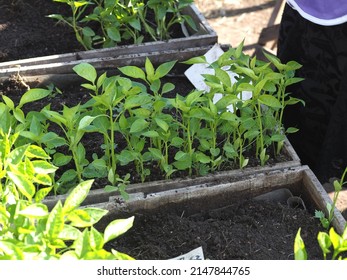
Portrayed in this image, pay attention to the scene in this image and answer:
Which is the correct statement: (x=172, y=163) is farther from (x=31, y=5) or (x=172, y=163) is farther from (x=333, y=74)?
(x=31, y=5)

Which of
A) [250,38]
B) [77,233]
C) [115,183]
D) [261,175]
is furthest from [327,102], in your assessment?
[250,38]

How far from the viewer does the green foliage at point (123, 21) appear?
7.41 feet

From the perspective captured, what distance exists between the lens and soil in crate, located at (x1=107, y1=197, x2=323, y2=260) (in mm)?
1544

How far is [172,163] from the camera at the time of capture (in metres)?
1.72

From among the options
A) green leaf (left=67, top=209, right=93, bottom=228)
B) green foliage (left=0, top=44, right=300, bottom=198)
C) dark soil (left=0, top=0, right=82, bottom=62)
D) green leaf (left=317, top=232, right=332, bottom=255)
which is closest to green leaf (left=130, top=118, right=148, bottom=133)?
green foliage (left=0, top=44, right=300, bottom=198)

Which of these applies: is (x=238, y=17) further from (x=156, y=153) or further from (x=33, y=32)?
(x=156, y=153)

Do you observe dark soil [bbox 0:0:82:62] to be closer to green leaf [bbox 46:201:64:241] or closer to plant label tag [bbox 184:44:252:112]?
plant label tag [bbox 184:44:252:112]

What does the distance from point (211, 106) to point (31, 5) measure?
52.6 inches

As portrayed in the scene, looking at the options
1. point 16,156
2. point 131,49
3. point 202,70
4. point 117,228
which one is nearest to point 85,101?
point 131,49

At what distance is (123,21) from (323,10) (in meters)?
0.75

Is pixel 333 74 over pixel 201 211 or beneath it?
over

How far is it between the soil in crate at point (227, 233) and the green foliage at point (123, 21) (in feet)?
2.83

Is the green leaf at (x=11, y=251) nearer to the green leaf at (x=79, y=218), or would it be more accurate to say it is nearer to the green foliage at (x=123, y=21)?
the green leaf at (x=79, y=218)

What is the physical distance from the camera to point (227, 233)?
1.59 m
